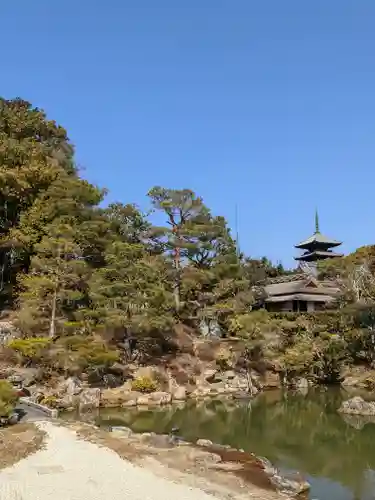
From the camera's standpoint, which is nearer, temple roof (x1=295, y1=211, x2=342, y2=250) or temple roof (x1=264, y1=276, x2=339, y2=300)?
temple roof (x1=264, y1=276, x2=339, y2=300)

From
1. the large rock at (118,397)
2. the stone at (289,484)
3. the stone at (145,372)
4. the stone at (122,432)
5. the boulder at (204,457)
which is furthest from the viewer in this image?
the stone at (145,372)

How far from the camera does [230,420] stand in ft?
70.5

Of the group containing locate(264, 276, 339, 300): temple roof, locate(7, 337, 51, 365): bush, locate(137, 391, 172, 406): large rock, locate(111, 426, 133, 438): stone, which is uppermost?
locate(264, 276, 339, 300): temple roof

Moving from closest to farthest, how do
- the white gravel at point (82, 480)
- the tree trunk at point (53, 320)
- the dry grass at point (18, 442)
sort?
the white gravel at point (82, 480) < the dry grass at point (18, 442) < the tree trunk at point (53, 320)

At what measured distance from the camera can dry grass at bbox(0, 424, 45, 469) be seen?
11858 mm

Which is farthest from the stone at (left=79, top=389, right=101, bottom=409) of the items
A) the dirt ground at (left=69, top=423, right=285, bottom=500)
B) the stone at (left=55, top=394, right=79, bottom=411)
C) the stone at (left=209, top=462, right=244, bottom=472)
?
the stone at (left=209, top=462, right=244, bottom=472)

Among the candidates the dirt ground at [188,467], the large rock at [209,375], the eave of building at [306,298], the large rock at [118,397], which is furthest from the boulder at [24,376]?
the eave of building at [306,298]

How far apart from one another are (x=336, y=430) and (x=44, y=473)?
13.2 m

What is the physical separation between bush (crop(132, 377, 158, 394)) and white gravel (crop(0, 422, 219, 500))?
11746mm

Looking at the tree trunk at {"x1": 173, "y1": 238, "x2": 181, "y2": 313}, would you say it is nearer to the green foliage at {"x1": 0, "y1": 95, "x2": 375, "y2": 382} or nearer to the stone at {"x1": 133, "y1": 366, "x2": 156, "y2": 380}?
the green foliage at {"x1": 0, "y1": 95, "x2": 375, "y2": 382}

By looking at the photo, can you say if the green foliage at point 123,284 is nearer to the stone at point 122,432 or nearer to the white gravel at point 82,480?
→ the stone at point 122,432

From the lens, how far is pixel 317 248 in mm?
57469

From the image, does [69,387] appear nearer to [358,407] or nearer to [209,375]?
[209,375]

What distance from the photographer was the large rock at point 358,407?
2247 centimetres
